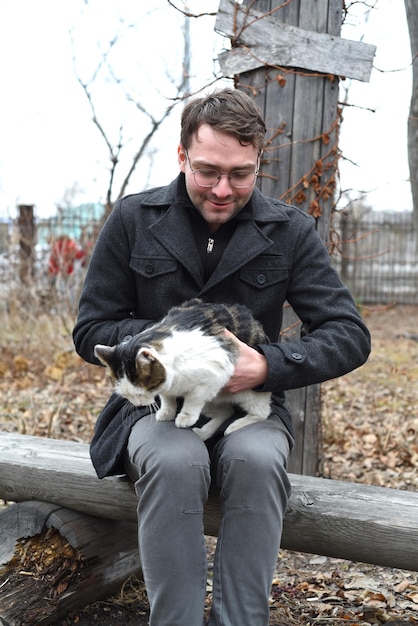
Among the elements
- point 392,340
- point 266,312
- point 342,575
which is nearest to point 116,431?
point 266,312

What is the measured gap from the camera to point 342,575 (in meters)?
3.57

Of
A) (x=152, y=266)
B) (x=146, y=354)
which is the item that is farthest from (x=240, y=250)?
(x=146, y=354)

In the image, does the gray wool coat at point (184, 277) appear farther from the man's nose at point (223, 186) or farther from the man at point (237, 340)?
the man's nose at point (223, 186)

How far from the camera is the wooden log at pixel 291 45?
3.63 m

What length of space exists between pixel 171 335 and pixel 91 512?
3.45ft

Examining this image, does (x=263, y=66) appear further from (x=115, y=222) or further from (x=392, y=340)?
(x=392, y=340)

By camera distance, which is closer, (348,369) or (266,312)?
(348,369)

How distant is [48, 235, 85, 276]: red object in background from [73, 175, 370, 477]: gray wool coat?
552 centimetres

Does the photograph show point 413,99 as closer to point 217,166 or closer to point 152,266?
point 217,166

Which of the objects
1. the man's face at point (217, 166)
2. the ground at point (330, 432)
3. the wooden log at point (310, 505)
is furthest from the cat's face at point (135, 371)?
the ground at point (330, 432)

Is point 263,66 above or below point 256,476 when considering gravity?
above

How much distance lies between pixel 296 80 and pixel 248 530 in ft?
7.97

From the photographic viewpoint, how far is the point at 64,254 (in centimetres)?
834

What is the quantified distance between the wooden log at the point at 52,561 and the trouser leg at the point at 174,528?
74 cm
